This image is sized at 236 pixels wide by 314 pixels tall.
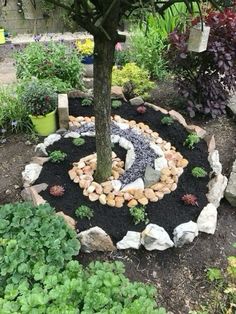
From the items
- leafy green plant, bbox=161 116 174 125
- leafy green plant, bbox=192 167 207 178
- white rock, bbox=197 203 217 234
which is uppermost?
leafy green plant, bbox=161 116 174 125

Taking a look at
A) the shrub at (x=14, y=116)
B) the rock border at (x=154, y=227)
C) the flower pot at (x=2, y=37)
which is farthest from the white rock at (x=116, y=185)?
the flower pot at (x=2, y=37)

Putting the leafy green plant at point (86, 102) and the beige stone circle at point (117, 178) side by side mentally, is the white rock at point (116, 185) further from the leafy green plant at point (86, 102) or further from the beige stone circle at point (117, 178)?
the leafy green plant at point (86, 102)

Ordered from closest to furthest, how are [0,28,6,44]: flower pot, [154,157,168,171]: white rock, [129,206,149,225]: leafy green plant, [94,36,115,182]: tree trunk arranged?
[94,36,115,182]: tree trunk
[129,206,149,225]: leafy green plant
[154,157,168,171]: white rock
[0,28,6,44]: flower pot

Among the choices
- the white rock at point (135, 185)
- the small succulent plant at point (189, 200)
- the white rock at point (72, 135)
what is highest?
the white rock at point (72, 135)

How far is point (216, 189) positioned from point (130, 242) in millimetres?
806

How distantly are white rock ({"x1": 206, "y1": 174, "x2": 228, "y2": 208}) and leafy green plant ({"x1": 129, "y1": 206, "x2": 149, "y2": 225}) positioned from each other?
0.53 meters

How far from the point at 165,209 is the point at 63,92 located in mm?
1769

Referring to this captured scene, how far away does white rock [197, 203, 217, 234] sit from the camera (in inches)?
103

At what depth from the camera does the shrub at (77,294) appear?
177 centimetres

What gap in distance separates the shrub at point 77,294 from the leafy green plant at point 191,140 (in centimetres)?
158

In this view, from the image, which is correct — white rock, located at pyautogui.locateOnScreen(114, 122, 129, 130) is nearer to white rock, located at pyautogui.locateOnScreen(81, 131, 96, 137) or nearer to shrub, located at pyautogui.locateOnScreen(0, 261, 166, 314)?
white rock, located at pyautogui.locateOnScreen(81, 131, 96, 137)

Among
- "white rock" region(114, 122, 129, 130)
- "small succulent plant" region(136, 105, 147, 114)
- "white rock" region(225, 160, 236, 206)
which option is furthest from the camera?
"small succulent plant" region(136, 105, 147, 114)

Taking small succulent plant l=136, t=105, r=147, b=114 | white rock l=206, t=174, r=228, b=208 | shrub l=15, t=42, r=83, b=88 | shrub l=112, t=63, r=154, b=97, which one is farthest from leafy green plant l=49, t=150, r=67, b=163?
shrub l=112, t=63, r=154, b=97

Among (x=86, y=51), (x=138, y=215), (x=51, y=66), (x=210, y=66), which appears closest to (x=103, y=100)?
(x=138, y=215)
